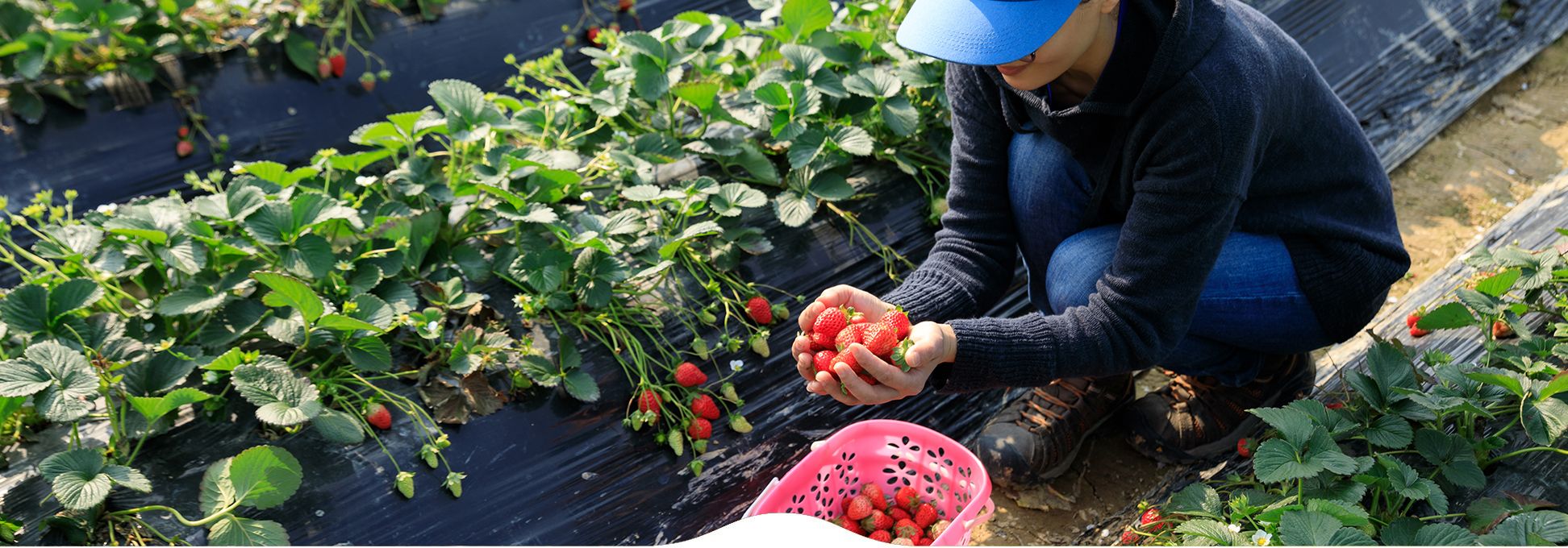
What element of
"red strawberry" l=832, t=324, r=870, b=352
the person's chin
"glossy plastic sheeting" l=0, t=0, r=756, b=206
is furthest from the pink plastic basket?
"glossy plastic sheeting" l=0, t=0, r=756, b=206

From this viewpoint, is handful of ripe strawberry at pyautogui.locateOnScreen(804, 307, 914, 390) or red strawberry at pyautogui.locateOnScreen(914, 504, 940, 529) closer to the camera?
handful of ripe strawberry at pyautogui.locateOnScreen(804, 307, 914, 390)

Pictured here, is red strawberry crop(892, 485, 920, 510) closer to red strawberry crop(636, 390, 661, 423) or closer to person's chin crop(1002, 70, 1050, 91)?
red strawberry crop(636, 390, 661, 423)

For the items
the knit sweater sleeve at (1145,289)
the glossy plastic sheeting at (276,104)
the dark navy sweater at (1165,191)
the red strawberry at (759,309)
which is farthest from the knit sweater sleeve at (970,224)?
the glossy plastic sheeting at (276,104)

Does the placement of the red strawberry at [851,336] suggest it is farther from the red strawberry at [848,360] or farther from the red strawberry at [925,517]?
the red strawberry at [925,517]

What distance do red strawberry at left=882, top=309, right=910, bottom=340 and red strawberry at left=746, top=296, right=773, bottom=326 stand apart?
→ 0.60 metres

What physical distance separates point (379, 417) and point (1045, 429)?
110 cm

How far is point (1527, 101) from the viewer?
3318 mm

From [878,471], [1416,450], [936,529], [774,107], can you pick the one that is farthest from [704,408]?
[1416,450]

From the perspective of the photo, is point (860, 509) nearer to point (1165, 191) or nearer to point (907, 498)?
point (907, 498)

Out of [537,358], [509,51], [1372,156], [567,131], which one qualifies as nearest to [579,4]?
[509,51]

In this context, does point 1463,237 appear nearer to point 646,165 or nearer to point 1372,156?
point 1372,156

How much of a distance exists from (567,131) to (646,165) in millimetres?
294

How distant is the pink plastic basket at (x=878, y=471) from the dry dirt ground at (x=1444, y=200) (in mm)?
188

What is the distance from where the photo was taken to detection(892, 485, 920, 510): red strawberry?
187cm
